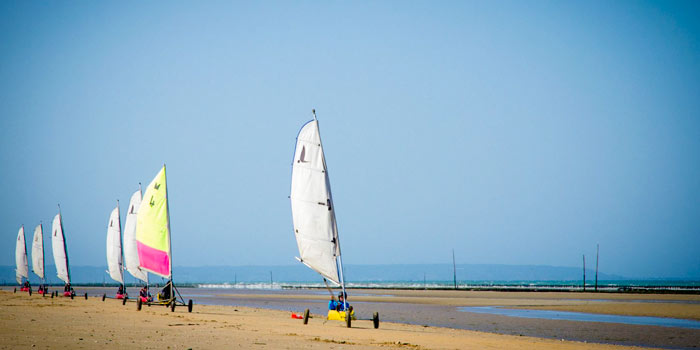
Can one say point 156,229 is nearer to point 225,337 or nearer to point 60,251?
point 225,337

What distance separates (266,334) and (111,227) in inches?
1231

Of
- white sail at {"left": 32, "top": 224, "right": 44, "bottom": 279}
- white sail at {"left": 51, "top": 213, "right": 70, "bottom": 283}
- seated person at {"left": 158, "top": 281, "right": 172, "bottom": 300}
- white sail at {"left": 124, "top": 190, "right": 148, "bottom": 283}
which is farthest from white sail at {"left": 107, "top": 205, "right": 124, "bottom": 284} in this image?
white sail at {"left": 32, "top": 224, "right": 44, "bottom": 279}

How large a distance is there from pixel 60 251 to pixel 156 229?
26.3 meters

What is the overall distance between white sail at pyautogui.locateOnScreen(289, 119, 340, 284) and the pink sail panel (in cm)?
1044

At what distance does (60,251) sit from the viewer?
53.2m

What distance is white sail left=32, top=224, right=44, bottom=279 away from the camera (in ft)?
208

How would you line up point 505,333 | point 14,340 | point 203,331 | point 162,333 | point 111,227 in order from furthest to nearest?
point 111,227 < point 505,333 < point 203,331 < point 162,333 < point 14,340

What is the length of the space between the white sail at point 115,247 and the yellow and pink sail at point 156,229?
43.0ft

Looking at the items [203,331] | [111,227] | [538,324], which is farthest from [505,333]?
[111,227]

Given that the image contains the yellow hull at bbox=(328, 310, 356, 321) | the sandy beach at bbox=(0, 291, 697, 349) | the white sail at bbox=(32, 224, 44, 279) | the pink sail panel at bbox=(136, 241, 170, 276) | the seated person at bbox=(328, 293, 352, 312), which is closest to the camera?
the sandy beach at bbox=(0, 291, 697, 349)

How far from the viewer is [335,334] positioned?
20266 millimetres

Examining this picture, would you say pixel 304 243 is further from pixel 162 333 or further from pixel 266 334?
pixel 162 333

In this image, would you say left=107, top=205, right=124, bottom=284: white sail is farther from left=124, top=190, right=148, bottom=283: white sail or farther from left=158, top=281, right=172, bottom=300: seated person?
left=158, top=281, right=172, bottom=300: seated person

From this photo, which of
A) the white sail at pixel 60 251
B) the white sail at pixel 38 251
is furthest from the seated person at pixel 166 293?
the white sail at pixel 38 251
